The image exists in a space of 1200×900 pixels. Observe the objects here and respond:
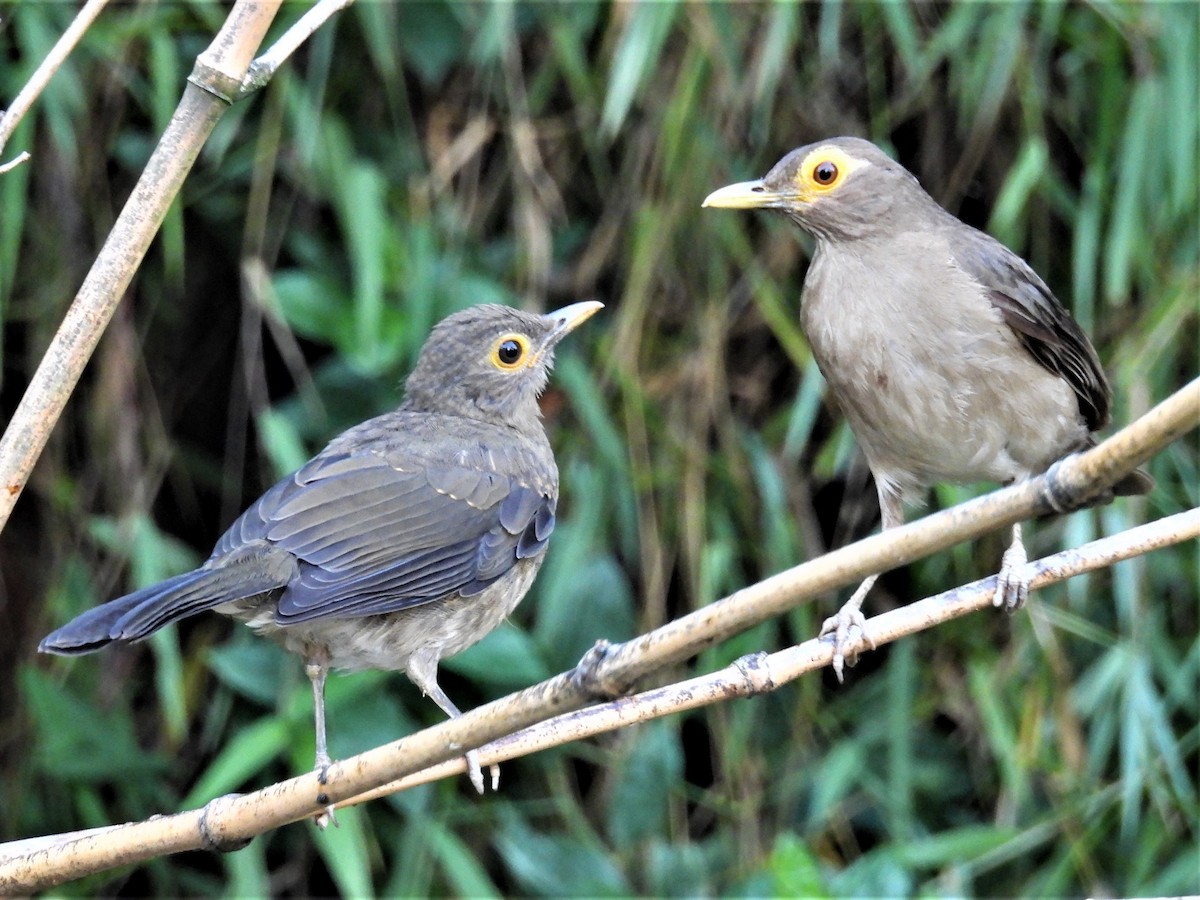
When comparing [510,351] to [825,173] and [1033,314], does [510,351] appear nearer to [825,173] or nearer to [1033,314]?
[825,173]

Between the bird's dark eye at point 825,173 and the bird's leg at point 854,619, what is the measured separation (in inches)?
30.8

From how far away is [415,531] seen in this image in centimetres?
343

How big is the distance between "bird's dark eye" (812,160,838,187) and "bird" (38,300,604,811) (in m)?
0.67

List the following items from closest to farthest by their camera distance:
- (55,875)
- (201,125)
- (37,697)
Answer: (201,125) < (55,875) < (37,697)

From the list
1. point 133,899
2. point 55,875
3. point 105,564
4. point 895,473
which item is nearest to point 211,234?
point 105,564

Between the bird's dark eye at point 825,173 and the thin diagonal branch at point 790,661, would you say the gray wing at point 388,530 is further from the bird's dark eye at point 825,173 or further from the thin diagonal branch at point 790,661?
the bird's dark eye at point 825,173

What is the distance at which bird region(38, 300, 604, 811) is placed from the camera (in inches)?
124

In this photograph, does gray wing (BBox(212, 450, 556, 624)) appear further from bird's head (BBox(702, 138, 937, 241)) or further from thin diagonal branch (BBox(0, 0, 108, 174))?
thin diagonal branch (BBox(0, 0, 108, 174))

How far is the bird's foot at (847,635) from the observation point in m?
2.77

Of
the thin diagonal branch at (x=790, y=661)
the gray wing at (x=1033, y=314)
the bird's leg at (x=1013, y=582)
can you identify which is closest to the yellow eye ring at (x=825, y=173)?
the gray wing at (x=1033, y=314)

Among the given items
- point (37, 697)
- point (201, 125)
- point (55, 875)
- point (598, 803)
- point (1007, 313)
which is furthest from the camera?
point (598, 803)

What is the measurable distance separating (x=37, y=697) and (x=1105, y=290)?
3632 mm

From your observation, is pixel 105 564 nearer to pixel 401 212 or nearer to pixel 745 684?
pixel 401 212

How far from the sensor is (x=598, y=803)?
495 centimetres
